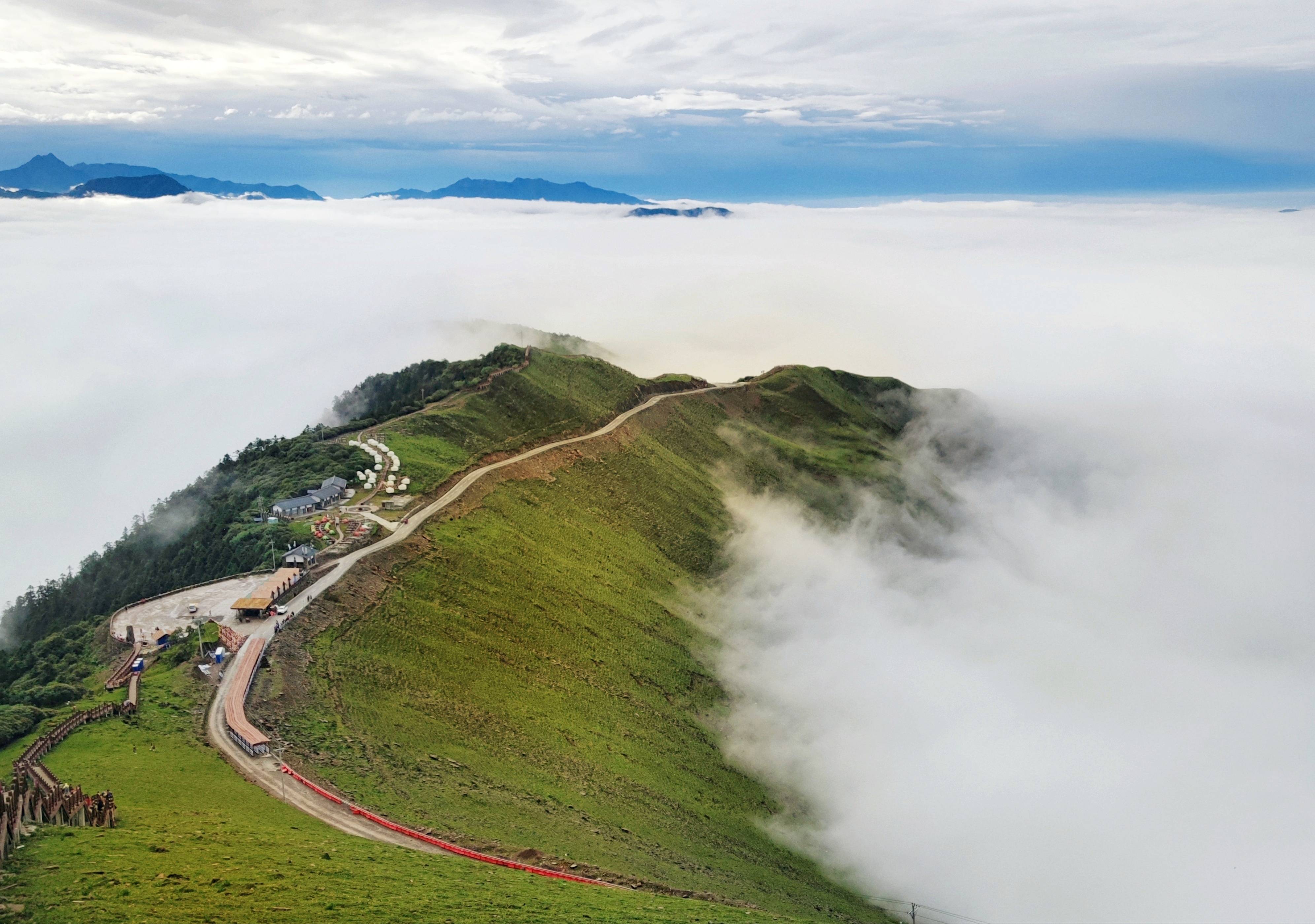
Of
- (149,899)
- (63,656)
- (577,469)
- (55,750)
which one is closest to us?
(149,899)

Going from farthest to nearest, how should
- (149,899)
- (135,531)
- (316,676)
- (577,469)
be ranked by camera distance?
(577,469)
(135,531)
(316,676)
(149,899)

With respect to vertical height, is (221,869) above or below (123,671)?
above

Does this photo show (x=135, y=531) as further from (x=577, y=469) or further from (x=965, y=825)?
(x=965, y=825)

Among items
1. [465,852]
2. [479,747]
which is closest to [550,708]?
[479,747]

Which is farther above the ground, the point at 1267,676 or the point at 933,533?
the point at 933,533

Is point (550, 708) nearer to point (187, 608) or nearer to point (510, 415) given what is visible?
point (187, 608)

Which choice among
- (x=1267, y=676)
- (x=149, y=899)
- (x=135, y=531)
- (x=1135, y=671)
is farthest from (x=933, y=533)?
(x=149, y=899)

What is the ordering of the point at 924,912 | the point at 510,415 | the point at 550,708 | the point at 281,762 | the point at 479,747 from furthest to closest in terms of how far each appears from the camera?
1. the point at 510,415
2. the point at 924,912
3. the point at 550,708
4. the point at 479,747
5. the point at 281,762
